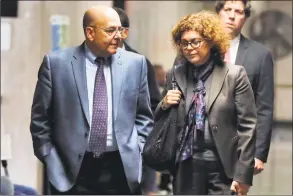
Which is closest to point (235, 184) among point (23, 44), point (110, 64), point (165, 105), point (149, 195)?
point (165, 105)

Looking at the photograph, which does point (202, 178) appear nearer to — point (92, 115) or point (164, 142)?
point (164, 142)

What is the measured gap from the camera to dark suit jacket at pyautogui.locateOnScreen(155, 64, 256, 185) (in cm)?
438

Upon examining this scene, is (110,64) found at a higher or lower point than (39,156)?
higher

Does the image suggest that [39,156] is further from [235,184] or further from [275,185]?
[275,185]

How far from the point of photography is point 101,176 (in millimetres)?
4746

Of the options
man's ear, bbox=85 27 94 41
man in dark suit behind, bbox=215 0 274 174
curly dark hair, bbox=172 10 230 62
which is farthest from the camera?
man in dark suit behind, bbox=215 0 274 174

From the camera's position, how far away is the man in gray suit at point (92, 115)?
4648mm

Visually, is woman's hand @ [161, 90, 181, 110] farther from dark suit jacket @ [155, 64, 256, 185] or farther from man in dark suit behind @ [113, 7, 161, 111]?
man in dark suit behind @ [113, 7, 161, 111]

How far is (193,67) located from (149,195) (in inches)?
62.8

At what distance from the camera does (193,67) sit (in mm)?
4438

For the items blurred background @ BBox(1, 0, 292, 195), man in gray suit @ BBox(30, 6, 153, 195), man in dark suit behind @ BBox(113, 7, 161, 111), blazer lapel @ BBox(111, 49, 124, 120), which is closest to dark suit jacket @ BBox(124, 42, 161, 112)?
man in dark suit behind @ BBox(113, 7, 161, 111)

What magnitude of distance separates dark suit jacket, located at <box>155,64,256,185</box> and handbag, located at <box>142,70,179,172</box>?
3 cm

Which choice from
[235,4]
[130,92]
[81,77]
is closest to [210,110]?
A: [130,92]

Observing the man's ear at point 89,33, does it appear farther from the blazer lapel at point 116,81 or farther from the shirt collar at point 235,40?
the shirt collar at point 235,40
